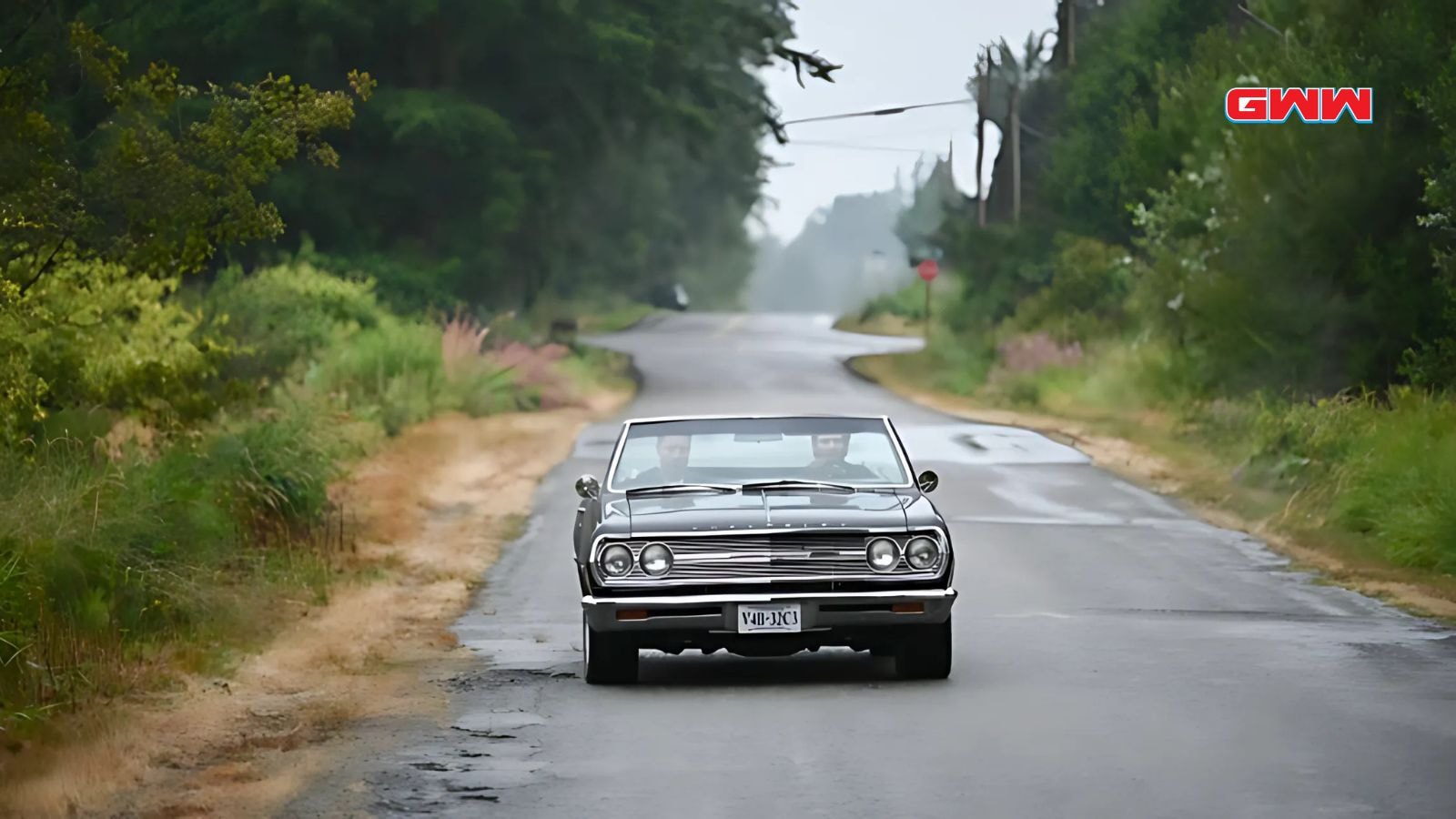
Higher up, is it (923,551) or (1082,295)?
(1082,295)

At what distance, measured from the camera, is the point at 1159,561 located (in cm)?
2195

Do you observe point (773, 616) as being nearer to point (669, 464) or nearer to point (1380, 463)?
point (669, 464)

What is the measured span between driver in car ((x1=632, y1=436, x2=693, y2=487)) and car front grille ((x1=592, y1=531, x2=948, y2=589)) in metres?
1.09

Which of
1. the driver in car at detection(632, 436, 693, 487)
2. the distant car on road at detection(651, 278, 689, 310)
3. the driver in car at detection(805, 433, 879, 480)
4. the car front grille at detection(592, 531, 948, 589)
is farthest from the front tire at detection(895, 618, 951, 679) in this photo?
the distant car on road at detection(651, 278, 689, 310)

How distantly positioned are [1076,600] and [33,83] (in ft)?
28.2

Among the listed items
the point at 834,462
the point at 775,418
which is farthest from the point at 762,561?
the point at 775,418

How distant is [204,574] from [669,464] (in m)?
4.10

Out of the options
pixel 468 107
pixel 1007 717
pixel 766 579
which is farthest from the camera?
pixel 468 107

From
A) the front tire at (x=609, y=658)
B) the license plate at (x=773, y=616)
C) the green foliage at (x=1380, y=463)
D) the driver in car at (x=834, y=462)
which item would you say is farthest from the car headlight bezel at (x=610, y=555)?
the green foliage at (x=1380, y=463)

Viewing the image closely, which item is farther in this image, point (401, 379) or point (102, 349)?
point (401, 379)

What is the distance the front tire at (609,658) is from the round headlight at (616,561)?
0.34 m

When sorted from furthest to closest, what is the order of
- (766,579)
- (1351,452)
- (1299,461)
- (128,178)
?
(1299,461) → (1351,452) → (128,178) → (766,579)

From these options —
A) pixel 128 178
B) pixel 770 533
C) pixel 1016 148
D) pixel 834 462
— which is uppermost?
pixel 1016 148

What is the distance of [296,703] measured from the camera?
1328 centimetres
